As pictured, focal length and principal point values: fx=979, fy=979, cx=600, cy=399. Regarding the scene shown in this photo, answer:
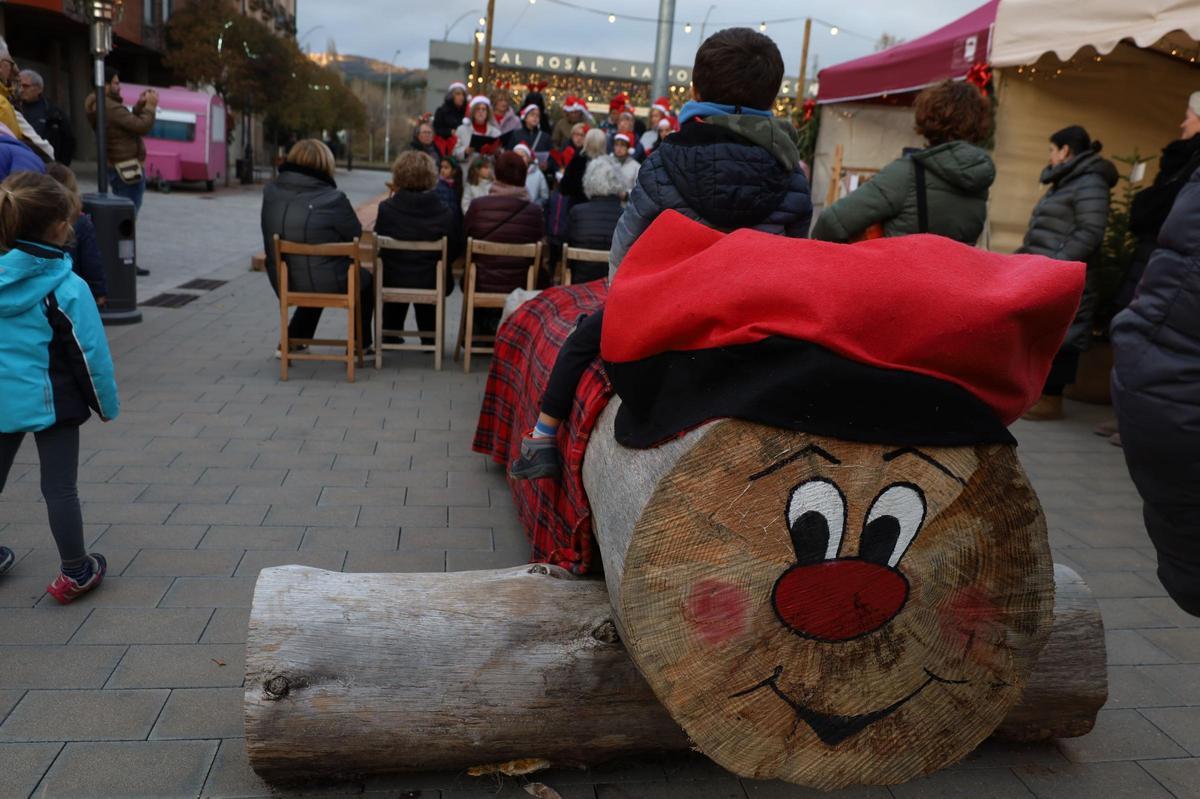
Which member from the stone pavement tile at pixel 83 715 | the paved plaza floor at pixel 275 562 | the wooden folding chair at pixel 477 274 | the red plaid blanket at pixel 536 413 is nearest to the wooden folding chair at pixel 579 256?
the wooden folding chair at pixel 477 274

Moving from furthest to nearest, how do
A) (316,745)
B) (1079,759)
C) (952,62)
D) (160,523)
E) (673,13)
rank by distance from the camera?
(673,13) → (952,62) → (160,523) → (1079,759) → (316,745)

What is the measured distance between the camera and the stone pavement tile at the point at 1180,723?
9.56ft

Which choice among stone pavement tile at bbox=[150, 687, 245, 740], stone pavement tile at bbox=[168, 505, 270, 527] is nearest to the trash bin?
stone pavement tile at bbox=[168, 505, 270, 527]

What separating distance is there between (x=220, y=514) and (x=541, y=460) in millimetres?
1773

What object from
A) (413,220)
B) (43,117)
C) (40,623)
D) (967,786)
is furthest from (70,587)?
(43,117)

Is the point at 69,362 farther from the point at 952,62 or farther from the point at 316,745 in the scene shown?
the point at 952,62

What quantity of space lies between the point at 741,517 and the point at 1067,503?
3.88 m

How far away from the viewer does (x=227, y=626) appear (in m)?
3.23

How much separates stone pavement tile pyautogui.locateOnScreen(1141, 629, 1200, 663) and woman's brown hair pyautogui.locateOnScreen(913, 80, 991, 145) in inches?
81.6

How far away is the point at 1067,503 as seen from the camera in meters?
5.12

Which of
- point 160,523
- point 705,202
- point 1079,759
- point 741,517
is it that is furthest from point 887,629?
point 160,523

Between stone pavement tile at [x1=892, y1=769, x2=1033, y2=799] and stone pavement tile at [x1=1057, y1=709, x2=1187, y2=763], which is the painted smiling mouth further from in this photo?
stone pavement tile at [x1=1057, y1=709, x2=1187, y2=763]

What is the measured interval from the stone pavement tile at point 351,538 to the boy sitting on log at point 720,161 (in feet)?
4.11

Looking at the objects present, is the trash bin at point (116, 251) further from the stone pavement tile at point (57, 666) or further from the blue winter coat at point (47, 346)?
the stone pavement tile at point (57, 666)
